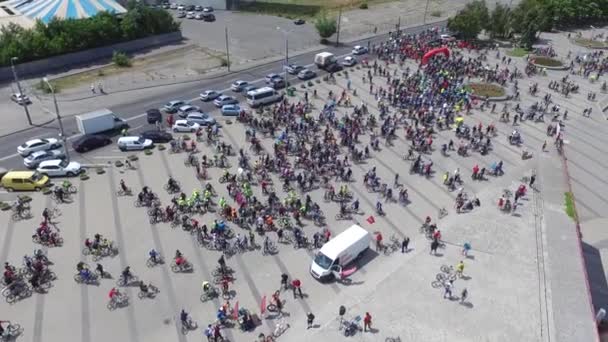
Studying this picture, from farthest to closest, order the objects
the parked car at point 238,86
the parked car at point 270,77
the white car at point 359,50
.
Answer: the white car at point 359,50, the parked car at point 270,77, the parked car at point 238,86

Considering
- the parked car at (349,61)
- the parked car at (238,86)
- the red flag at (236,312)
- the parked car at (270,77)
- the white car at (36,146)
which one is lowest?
the red flag at (236,312)

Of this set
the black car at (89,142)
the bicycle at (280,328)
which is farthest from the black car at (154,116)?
the bicycle at (280,328)

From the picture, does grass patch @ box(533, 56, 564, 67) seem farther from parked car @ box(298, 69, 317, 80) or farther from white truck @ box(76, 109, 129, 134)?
white truck @ box(76, 109, 129, 134)

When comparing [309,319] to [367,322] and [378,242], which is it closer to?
[367,322]

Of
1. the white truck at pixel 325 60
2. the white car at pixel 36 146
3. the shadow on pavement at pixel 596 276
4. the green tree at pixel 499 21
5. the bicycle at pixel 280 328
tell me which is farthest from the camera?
the green tree at pixel 499 21

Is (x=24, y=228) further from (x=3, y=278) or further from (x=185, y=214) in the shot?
(x=185, y=214)

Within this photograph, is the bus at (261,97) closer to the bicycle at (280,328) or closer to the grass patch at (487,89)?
the grass patch at (487,89)

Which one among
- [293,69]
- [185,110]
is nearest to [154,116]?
[185,110]

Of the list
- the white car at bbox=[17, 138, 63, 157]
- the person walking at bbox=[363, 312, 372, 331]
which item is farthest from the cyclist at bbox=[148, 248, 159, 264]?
the white car at bbox=[17, 138, 63, 157]
